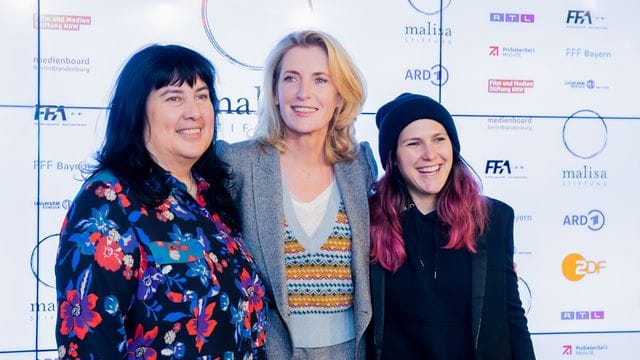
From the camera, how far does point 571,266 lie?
3.04 meters

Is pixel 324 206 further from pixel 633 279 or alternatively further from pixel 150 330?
pixel 633 279

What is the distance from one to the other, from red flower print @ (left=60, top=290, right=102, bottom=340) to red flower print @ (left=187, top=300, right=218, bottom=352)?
0.19 meters

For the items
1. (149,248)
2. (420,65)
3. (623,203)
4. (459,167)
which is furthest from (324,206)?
(623,203)

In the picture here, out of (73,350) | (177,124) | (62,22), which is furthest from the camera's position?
(62,22)

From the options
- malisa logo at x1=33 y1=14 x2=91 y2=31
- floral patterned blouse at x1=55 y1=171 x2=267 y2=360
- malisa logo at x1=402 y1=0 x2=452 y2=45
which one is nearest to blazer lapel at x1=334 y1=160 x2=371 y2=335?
floral patterned blouse at x1=55 y1=171 x2=267 y2=360

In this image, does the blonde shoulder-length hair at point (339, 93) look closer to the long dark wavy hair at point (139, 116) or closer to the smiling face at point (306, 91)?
the smiling face at point (306, 91)

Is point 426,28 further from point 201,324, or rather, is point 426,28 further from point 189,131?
point 201,324

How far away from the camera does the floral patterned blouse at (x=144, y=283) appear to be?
3.95ft

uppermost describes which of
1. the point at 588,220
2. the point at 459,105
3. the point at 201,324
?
the point at 459,105

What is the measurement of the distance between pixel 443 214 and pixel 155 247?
2.63 ft

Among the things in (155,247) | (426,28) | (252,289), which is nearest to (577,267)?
(426,28)

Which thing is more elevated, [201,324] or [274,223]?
[274,223]

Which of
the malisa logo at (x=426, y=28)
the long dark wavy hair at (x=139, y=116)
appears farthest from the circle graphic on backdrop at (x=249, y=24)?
the long dark wavy hair at (x=139, y=116)

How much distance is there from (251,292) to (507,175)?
1.79 metres
